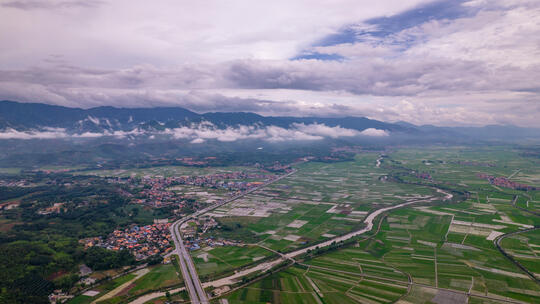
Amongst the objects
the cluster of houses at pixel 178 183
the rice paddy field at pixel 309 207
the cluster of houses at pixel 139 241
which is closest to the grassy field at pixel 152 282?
the cluster of houses at pixel 139 241

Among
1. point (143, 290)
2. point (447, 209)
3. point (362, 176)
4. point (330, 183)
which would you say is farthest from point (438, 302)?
point (362, 176)

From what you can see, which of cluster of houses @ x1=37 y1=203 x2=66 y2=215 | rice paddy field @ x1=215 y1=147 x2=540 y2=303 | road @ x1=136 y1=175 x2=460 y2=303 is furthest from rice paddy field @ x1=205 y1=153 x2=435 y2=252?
cluster of houses @ x1=37 y1=203 x2=66 y2=215

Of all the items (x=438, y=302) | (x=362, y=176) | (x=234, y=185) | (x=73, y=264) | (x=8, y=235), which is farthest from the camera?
(x=362, y=176)

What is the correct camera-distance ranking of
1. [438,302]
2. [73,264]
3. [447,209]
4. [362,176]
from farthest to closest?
[362,176] < [447,209] < [73,264] < [438,302]

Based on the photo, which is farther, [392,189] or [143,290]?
[392,189]

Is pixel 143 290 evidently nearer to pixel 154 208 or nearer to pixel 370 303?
pixel 370 303

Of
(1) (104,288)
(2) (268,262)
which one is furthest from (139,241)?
(2) (268,262)

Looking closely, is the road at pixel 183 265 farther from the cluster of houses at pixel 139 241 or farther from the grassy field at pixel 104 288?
the grassy field at pixel 104 288
